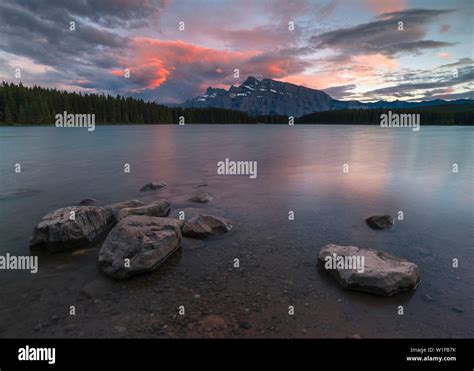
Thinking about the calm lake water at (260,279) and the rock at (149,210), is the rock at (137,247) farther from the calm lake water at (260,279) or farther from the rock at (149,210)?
the rock at (149,210)

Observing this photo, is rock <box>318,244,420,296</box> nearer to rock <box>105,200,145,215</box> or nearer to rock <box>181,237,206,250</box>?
rock <box>181,237,206,250</box>

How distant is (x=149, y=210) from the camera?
45.8ft

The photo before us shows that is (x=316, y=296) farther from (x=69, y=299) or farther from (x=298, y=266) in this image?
(x=69, y=299)

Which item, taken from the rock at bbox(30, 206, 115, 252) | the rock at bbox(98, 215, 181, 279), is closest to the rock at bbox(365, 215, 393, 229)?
the rock at bbox(98, 215, 181, 279)

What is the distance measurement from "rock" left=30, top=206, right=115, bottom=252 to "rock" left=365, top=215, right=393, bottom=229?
1251 centimetres

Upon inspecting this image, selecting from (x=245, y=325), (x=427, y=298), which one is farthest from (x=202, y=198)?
(x=427, y=298)

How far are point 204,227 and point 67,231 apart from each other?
17.8 ft

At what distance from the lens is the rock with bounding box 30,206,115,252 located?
10.6 metres

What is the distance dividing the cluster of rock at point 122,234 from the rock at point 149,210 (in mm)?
45

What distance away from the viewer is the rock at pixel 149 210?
518 inches

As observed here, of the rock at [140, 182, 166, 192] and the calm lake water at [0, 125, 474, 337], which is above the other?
the rock at [140, 182, 166, 192]

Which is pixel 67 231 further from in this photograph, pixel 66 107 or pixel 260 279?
pixel 66 107
